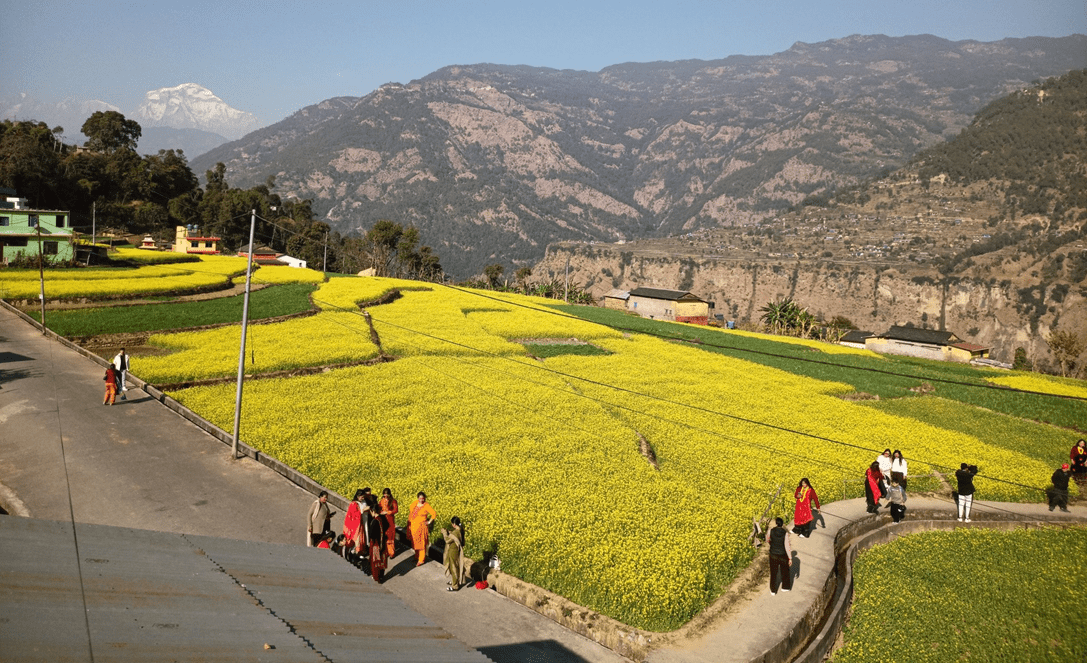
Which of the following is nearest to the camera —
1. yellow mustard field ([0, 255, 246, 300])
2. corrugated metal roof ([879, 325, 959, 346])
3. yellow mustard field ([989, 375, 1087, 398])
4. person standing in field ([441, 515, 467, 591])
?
person standing in field ([441, 515, 467, 591])

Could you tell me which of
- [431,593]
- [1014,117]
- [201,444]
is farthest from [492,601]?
[1014,117]

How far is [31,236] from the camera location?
55.4 m

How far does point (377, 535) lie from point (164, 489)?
7.28 m

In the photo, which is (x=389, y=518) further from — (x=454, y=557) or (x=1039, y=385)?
(x=1039, y=385)

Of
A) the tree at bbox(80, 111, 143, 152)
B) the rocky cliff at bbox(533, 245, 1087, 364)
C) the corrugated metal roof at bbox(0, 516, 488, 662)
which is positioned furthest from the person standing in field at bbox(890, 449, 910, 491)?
the tree at bbox(80, 111, 143, 152)

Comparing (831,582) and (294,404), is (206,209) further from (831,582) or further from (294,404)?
(831,582)

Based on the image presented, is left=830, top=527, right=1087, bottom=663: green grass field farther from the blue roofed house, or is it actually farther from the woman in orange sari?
the blue roofed house

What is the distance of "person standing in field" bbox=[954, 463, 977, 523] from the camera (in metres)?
19.8

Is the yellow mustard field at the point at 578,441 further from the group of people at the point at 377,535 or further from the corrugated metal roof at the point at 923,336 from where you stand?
the corrugated metal roof at the point at 923,336

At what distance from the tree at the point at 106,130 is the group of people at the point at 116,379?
107671mm

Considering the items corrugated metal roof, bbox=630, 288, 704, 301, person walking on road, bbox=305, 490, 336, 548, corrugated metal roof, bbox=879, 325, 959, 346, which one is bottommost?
person walking on road, bbox=305, 490, 336, 548

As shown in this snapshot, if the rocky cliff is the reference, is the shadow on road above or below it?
below

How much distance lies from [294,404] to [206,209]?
99045 millimetres

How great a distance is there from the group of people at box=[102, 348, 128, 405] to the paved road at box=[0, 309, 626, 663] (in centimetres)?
39
